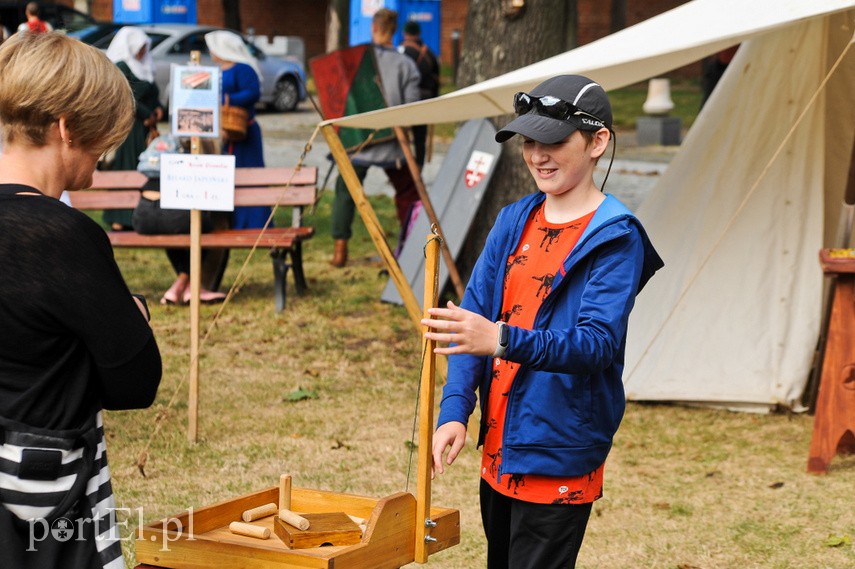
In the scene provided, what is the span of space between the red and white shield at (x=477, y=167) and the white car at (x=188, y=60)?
957 cm

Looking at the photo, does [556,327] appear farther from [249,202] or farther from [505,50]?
[249,202]

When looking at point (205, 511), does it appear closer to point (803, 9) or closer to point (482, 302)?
point (482, 302)

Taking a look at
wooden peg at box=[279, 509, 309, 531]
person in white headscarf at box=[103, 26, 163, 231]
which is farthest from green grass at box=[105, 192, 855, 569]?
person in white headscarf at box=[103, 26, 163, 231]

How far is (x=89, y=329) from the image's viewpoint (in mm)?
1955

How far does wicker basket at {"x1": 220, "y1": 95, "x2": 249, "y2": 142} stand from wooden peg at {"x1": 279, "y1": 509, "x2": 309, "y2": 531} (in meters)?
5.87

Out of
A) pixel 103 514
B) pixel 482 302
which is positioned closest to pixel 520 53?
pixel 482 302

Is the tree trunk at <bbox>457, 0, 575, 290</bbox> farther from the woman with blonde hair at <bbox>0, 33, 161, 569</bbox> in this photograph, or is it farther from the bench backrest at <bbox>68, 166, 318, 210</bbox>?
the woman with blonde hair at <bbox>0, 33, 161, 569</bbox>

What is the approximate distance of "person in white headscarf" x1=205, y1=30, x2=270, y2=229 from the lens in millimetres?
8805

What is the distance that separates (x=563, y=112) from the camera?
8.46 ft

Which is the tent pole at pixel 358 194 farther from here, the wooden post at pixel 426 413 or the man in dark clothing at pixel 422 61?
the man in dark clothing at pixel 422 61

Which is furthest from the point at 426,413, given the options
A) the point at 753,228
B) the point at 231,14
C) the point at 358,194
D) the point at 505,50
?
the point at 231,14

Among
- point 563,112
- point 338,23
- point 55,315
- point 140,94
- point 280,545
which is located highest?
point 338,23

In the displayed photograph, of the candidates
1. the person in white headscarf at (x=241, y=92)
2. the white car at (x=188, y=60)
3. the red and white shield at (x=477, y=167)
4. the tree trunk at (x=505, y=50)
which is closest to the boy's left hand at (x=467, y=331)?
the tree trunk at (x=505, y=50)

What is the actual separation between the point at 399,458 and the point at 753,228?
2358 millimetres
